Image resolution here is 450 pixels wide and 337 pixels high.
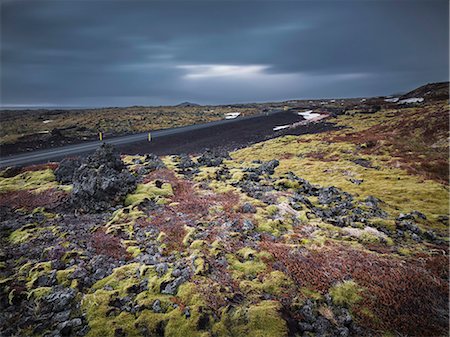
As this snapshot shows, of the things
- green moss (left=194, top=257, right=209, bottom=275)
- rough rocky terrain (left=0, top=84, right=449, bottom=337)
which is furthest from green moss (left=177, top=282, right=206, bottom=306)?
green moss (left=194, top=257, right=209, bottom=275)

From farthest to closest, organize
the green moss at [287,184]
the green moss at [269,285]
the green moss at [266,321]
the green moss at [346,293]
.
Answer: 1. the green moss at [287,184]
2. the green moss at [269,285]
3. the green moss at [346,293]
4. the green moss at [266,321]

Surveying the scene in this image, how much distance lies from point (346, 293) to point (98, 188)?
43.0 feet

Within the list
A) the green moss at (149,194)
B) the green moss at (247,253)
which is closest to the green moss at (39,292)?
the green moss at (247,253)

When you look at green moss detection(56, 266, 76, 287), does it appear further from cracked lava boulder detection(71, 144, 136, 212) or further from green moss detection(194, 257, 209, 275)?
cracked lava boulder detection(71, 144, 136, 212)

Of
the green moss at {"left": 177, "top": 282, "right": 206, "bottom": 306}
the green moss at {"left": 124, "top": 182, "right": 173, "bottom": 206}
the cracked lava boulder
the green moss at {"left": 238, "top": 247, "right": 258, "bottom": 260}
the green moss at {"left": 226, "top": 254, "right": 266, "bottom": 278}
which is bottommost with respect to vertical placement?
the green moss at {"left": 226, "top": 254, "right": 266, "bottom": 278}

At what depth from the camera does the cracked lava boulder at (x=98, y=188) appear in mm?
14716

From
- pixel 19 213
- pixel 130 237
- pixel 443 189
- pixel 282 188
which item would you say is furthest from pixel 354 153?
pixel 19 213

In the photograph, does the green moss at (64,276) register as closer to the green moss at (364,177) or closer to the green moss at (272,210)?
the green moss at (272,210)

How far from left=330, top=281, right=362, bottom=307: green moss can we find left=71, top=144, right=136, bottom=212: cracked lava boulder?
1186 centimetres

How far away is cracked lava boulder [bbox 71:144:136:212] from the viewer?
14.7 metres

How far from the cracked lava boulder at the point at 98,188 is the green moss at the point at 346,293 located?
38.9 ft

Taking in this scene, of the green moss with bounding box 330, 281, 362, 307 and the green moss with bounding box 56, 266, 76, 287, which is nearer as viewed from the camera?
the green moss with bounding box 330, 281, 362, 307

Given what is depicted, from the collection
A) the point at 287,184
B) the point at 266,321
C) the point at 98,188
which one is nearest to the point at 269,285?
the point at 266,321

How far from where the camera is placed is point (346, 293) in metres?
7.91
